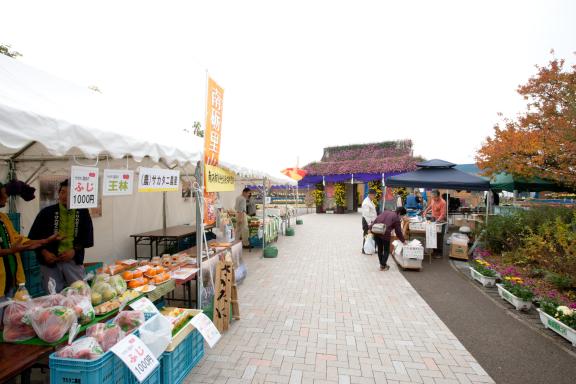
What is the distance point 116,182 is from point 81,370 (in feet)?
5.70

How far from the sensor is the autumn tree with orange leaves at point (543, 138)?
634cm

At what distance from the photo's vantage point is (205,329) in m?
3.08

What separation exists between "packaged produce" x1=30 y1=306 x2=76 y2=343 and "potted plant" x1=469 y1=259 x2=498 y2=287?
21.4 ft

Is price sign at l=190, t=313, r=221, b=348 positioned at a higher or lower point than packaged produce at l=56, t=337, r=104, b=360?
lower

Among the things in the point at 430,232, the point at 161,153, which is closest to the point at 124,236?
the point at 161,153

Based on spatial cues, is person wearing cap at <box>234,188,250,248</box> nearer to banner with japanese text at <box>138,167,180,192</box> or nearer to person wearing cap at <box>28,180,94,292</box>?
banner with japanese text at <box>138,167,180,192</box>

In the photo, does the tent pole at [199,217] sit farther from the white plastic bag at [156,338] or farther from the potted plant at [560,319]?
the potted plant at [560,319]

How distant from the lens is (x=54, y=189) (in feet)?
16.7

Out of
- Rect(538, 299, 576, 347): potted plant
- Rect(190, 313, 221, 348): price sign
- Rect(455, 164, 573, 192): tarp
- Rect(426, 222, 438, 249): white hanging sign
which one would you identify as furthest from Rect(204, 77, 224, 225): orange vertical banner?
Rect(455, 164, 573, 192): tarp

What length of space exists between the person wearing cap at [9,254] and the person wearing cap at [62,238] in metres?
0.31

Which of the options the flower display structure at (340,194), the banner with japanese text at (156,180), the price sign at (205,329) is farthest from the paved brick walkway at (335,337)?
the flower display structure at (340,194)

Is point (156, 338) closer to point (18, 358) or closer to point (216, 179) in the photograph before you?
point (18, 358)

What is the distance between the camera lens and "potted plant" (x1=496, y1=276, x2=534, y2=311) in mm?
4641

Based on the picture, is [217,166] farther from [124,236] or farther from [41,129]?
[124,236]
